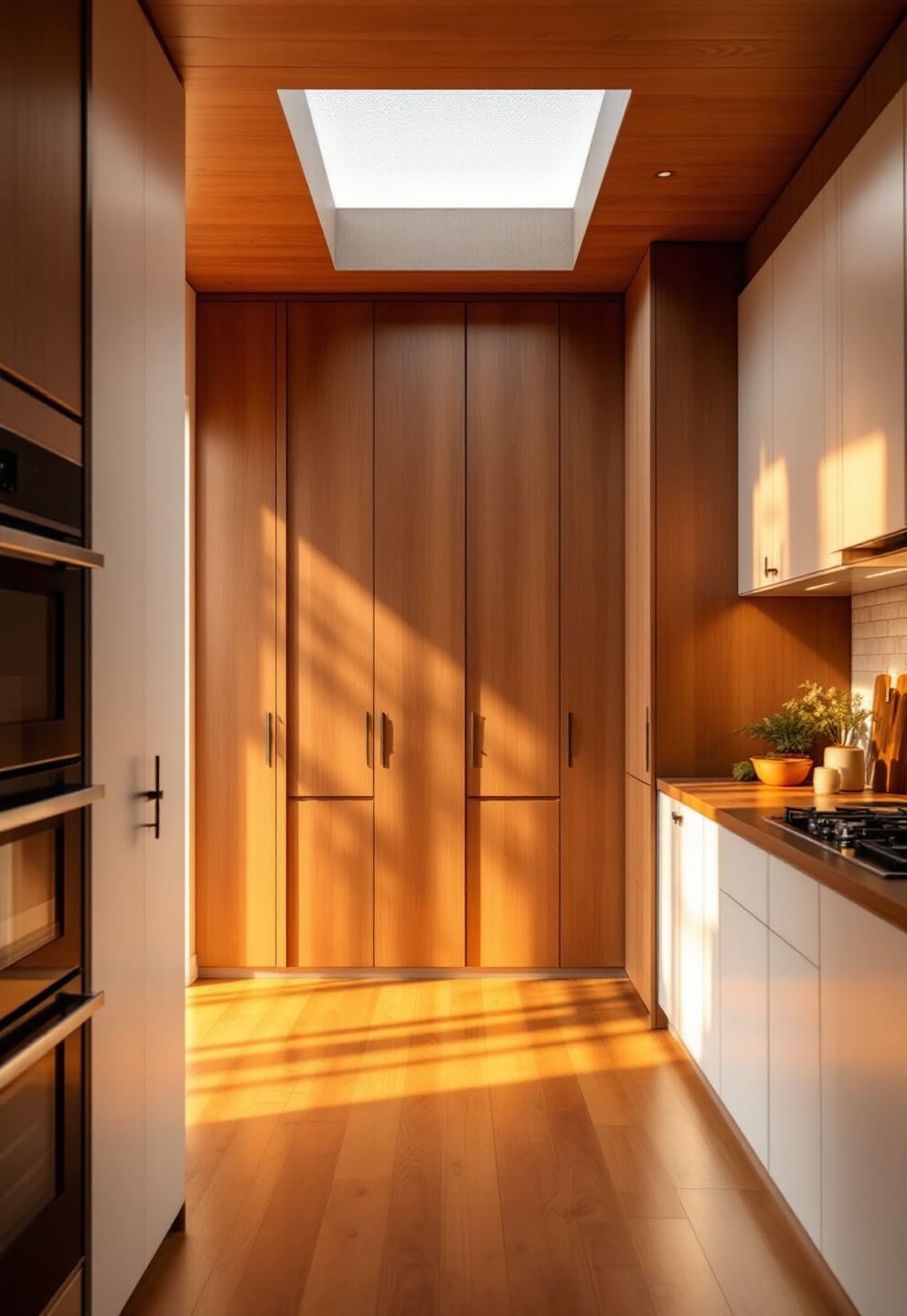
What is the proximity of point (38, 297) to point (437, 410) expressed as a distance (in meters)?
3.00

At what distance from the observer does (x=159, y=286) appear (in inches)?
98.8

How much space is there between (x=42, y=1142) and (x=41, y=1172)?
4 centimetres

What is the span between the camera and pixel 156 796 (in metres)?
2.38

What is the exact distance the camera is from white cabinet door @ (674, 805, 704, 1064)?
3.39 meters

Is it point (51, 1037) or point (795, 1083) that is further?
point (795, 1083)

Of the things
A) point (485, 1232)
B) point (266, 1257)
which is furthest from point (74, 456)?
point (485, 1232)

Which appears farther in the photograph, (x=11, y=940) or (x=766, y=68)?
(x=766, y=68)

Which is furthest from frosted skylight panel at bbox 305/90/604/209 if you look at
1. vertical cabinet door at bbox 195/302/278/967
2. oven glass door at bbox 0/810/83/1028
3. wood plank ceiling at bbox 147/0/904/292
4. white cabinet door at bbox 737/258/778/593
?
oven glass door at bbox 0/810/83/1028

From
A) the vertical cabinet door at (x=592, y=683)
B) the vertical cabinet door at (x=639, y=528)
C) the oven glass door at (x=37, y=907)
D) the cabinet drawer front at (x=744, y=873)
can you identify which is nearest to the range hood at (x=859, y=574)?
the vertical cabinet door at (x=639, y=528)

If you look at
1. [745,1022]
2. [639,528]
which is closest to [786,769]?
[745,1022]

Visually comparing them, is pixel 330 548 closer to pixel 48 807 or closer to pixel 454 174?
pixel 454 174

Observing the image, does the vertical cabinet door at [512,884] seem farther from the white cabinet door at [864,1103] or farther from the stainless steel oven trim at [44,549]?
the stainless steel oven trim at [44,549]

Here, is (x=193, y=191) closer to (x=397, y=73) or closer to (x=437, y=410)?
(x=397, y=73)

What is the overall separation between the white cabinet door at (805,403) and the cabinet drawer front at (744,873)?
2.58 feet
